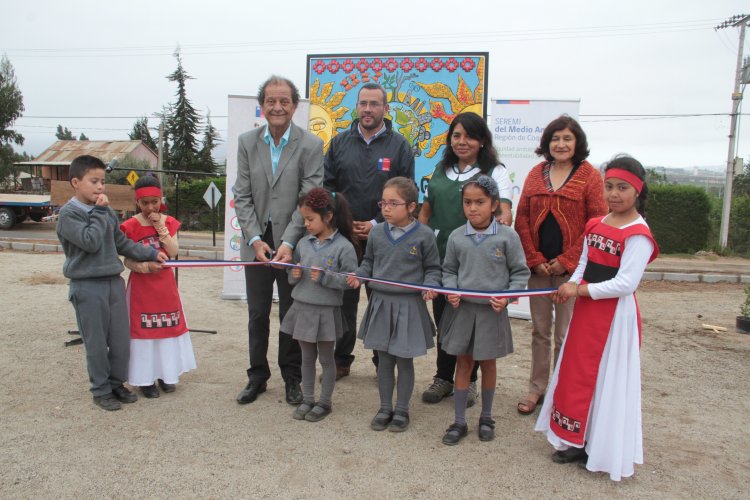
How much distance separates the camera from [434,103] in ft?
25.4

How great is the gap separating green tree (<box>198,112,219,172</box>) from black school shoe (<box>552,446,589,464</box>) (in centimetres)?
4096

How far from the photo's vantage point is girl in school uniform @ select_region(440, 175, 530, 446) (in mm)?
3354

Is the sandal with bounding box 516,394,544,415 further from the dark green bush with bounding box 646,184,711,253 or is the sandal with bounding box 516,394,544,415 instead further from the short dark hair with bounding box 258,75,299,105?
the dark green bush with bounding box 646,184,711,253

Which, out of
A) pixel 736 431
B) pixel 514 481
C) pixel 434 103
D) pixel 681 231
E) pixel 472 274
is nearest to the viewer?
pixel 514 481

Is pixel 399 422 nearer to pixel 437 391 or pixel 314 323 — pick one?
pixel 437 391

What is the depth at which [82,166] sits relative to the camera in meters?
3.82

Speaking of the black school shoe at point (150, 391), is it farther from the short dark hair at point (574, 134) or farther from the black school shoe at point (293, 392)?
the short dark hair at point (574, 134)

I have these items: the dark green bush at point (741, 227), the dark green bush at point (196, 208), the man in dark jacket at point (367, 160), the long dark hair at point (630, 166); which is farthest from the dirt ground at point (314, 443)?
the dark green bush at point (196, 208)

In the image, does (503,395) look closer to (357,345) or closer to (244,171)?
(357,345)

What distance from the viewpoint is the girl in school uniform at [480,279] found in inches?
132

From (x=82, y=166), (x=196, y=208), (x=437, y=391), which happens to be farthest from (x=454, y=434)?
(x=196, y=208)

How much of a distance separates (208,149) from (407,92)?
125 feet

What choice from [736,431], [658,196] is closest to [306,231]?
[736,431]

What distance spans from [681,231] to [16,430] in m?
20.0
